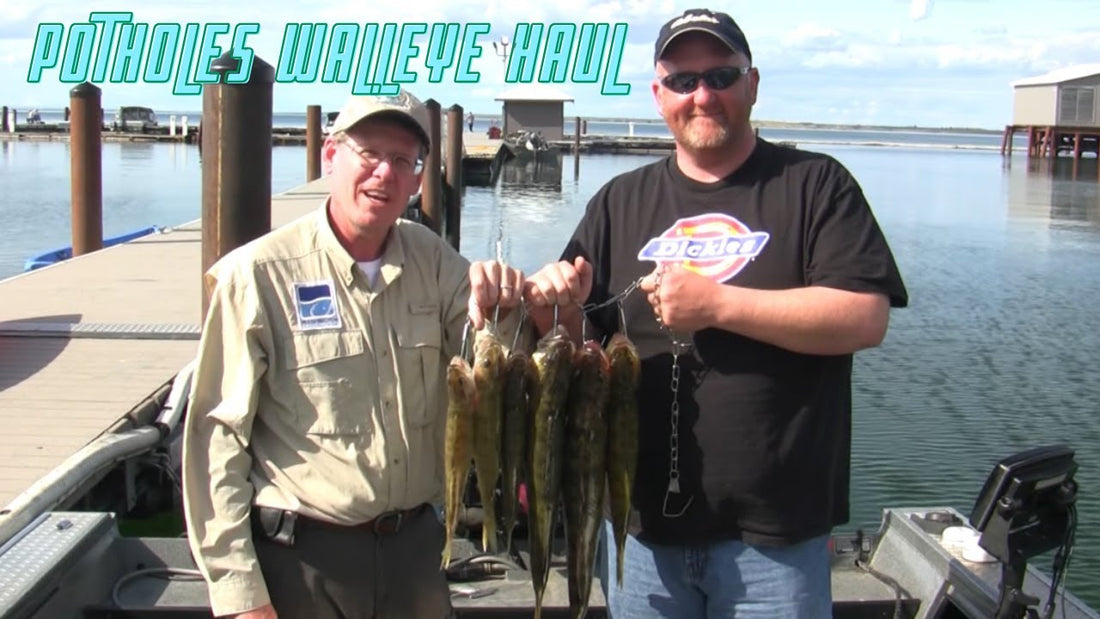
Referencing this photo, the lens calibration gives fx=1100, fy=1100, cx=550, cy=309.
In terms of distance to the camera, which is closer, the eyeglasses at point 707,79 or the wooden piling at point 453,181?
the eyeglasses at point 707,79

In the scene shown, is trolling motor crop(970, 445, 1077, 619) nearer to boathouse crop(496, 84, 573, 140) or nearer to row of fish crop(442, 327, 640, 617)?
row of fish crop(442, 327, 640, 617)

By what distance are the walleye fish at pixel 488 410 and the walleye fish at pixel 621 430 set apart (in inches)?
12.9

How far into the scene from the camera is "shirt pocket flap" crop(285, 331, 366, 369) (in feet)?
10.6

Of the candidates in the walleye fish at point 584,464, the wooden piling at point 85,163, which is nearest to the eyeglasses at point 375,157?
the walleye fish at point 584,464

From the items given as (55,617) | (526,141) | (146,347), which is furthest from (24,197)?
(55,617)

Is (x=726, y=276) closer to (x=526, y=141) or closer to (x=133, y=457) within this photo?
(x=133, y=457)

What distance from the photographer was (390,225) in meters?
3.34

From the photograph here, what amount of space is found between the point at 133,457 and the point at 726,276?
192 inches

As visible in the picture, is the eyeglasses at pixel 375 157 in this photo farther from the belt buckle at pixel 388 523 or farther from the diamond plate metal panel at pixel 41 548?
the diamond plate metal panel at pixel 41 548

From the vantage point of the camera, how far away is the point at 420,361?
340cm

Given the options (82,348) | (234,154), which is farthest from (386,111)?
(82,348)

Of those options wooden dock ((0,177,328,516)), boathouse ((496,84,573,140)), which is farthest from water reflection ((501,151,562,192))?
wooden dock ((0,177,328,516))

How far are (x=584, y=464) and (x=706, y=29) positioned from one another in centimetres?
132

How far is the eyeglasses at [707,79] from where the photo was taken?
127 inches
